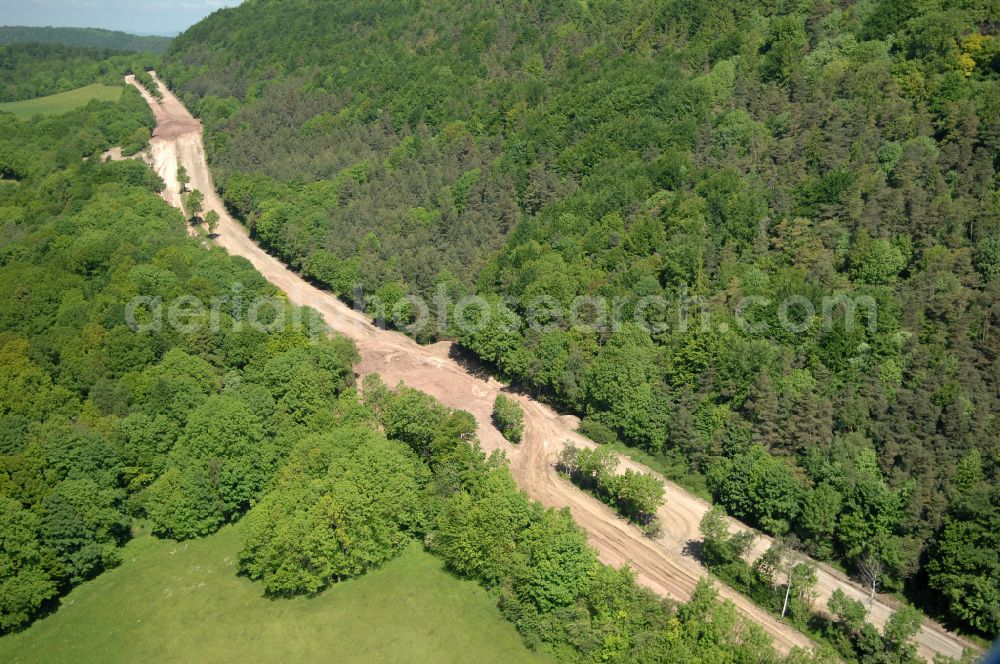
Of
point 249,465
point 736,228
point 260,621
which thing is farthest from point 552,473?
point 736,228

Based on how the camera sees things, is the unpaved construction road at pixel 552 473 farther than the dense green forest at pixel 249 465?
Yes

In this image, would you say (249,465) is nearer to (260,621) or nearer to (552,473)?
(260,621)

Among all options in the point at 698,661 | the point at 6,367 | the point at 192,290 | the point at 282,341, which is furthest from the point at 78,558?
the point at 698,661

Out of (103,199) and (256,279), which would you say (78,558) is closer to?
(256,279)

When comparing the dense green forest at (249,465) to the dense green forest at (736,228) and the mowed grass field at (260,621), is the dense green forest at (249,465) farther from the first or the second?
the dense green forest at (736,228)

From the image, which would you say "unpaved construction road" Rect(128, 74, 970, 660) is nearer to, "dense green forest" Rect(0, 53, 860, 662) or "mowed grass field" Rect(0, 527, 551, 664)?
"dense green forest" Rect(0, 53, 860, 662)

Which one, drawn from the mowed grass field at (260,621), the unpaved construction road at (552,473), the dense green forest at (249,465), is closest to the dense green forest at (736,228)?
the unpaved construction road at (552,473)
